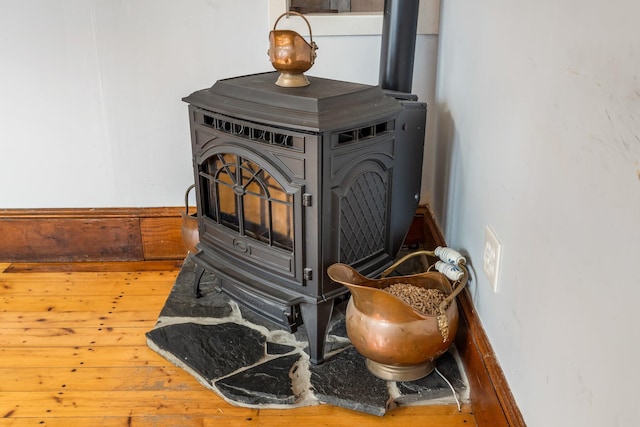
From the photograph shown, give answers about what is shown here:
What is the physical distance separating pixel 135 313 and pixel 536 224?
4.59ft

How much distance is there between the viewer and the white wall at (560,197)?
0.85 m

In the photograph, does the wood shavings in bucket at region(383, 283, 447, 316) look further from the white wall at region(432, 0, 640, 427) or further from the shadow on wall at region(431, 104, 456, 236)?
the shadow on wall at region(431, 104, 456, 236)

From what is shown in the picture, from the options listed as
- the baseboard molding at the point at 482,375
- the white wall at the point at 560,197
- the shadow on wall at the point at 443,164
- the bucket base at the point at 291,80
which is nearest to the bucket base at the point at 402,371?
the baseboard molding at the point at 482,375

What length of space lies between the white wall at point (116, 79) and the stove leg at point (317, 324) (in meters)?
0.90

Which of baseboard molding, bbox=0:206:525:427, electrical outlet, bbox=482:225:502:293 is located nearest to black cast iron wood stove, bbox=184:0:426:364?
electrical outlet, bbox=482:225:502:293

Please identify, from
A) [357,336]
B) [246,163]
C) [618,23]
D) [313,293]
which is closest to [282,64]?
[246,163]

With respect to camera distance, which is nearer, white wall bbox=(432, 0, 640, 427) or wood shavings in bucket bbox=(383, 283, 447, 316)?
white wall bbox=(432, 0, 640, 427)

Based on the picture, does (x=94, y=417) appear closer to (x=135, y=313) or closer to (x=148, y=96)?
(x=135, y=313)

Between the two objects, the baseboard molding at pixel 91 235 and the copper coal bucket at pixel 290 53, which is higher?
the copper coal bucket at pixel 290 53

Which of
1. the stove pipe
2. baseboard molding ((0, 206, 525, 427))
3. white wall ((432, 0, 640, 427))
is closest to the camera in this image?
white wall ((432, 0, 640, 427))

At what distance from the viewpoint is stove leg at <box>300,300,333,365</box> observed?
168 centimetres

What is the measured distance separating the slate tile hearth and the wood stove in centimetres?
7

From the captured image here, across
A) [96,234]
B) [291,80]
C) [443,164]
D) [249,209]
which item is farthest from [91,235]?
[443,164]

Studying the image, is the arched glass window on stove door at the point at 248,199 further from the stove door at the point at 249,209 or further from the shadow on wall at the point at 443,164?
the shadow on wall at the point at 443,164
